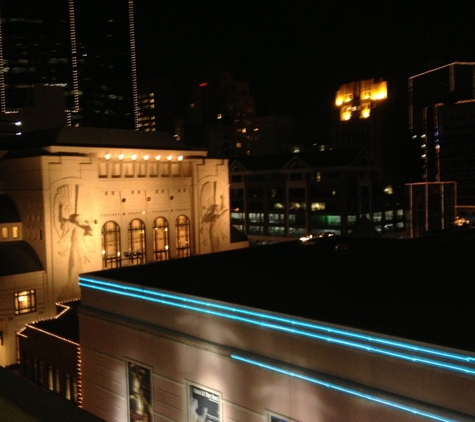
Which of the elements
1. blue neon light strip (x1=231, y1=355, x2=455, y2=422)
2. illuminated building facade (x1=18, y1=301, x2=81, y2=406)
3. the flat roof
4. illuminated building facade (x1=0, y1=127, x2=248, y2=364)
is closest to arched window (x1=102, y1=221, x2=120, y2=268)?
illuminated building facade (x1=0, y1=127, x2=248, y2=364)

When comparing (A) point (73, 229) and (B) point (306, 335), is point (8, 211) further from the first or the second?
(B) point (306, 335)

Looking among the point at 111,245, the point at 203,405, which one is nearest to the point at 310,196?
the point at 111,245

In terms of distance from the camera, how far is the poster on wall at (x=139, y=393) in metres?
10.4


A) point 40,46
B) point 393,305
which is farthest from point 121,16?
point 393,305

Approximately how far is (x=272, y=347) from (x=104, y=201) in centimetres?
2061

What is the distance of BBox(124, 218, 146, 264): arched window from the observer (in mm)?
28859

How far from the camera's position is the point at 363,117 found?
9094 cm

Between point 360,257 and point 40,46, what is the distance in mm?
61460

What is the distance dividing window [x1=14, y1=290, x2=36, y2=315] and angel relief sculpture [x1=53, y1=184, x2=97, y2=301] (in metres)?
1.32

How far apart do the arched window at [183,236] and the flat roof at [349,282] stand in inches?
583

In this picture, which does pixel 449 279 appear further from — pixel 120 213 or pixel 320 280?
pixel 120 213

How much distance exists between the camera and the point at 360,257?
1423cm

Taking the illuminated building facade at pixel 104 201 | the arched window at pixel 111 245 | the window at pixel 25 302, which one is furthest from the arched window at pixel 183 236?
the window at pixel 25 302

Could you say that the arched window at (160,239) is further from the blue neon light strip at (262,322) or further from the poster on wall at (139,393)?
the poster on wall at (139,393)
